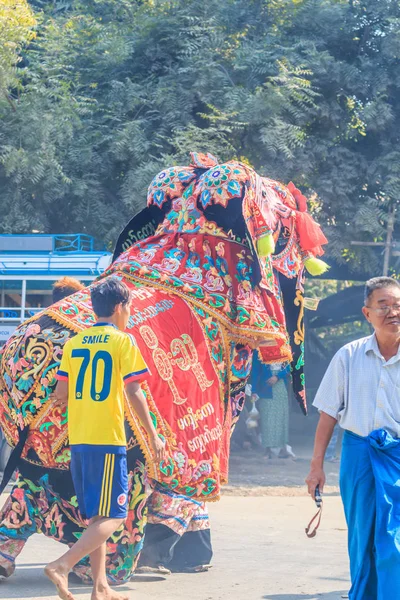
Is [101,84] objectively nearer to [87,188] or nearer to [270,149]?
[87,188]

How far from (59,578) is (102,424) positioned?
27.3 inches

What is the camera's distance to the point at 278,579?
5.54 metres

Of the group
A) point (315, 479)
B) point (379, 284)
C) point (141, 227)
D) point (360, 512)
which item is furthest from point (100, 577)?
point (141, 227)

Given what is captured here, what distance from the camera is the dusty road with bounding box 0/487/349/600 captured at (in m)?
5.16

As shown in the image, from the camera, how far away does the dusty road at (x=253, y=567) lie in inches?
203

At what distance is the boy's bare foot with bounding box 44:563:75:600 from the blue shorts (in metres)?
0.32

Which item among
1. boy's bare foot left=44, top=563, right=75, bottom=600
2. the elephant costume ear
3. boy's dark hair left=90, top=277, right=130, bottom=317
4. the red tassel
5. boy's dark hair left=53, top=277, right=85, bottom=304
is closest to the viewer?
boy's bare foot left=44, top=563, right=75, bottom=600

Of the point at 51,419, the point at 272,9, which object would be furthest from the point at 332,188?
the point at 51,419

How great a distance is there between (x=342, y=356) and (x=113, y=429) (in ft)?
3.53

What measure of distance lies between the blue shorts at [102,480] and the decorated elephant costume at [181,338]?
43 cm

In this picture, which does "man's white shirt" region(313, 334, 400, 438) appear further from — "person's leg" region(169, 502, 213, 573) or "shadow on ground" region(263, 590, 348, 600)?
"person's leg" region(169, 502, 213, 573)

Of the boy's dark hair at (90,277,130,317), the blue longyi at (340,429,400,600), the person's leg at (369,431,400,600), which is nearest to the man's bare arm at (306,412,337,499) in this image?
the blue longyi at (340,429,400,600)

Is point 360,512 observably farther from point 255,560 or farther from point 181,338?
point 255,560

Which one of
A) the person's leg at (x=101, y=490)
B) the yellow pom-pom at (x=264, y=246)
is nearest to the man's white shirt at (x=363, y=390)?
the person's leg at (x=101, y=490)
